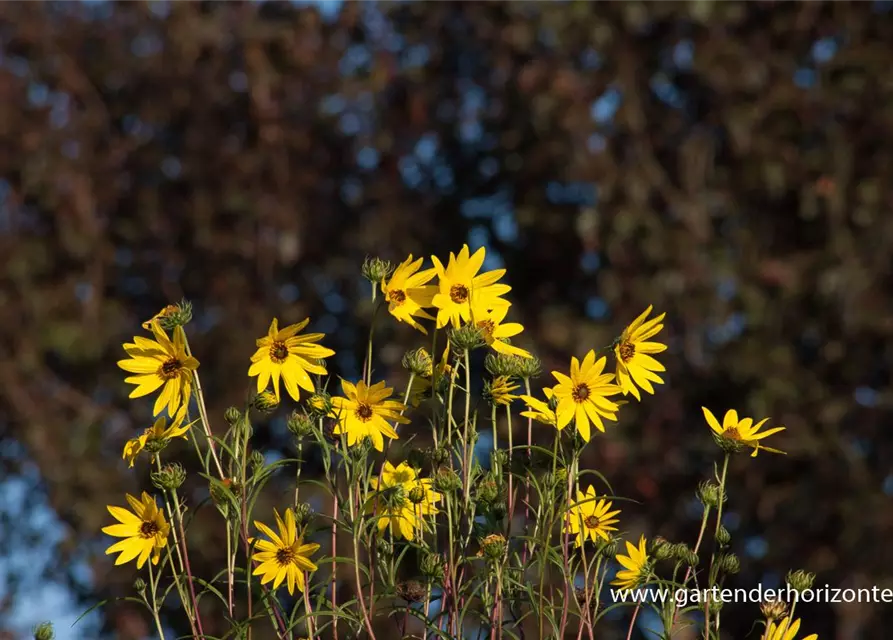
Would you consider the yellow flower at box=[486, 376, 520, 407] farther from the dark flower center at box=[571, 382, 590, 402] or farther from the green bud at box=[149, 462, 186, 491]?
the green bud at box=[149, 462, 186, 491]

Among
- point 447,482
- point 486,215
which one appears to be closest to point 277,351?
point 447,482

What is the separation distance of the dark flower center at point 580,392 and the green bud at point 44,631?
57 centimetres

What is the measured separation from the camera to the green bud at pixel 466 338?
1.30 metres

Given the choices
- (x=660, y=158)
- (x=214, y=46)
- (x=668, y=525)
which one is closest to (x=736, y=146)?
(x=660, y=158)

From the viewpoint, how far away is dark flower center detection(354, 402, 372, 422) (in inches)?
55.7

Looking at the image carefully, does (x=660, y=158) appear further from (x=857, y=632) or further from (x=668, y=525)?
(x=857, y=632)

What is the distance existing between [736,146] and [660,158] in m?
0.25

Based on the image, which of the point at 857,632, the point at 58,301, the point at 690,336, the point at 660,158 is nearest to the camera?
the point at 857,632

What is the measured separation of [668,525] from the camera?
3631 mm

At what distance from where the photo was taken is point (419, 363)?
142 centimetres

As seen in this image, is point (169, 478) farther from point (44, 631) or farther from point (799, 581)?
point (799, 581)

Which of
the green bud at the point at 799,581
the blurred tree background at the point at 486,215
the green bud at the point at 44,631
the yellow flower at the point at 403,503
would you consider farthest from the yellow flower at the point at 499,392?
the blurred tree background at the point at 486,215

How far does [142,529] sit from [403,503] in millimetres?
271

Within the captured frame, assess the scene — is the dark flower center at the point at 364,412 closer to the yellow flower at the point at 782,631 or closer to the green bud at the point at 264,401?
the green bud at the point at 264,401
